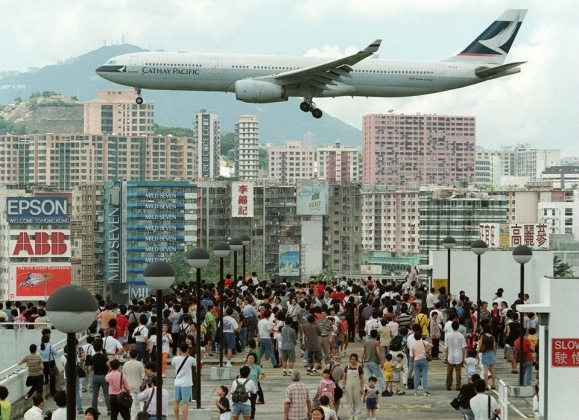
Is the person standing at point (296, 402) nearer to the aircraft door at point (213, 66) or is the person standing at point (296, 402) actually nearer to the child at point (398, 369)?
the child at point (398, 369)

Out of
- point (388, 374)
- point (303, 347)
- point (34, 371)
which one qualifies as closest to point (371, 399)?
point (388, 374)

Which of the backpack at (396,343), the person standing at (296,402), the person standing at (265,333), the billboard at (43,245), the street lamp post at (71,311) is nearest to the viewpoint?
the street lamp post at (71,311)

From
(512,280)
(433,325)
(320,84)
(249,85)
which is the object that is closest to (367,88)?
(320,84)

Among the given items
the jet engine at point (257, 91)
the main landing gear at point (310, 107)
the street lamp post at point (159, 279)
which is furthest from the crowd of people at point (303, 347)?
the main landing gear at point (310, 107)

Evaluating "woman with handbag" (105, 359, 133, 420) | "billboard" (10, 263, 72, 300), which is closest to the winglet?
"woman with handbag" (105, 359, 133, 420)

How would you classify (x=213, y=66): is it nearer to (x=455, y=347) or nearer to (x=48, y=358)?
(x=455, y=347)
